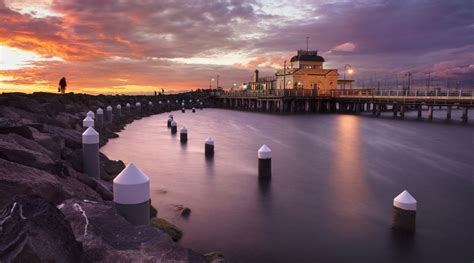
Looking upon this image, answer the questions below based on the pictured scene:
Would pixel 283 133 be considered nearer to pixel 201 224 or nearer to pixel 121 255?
pixel 201 224

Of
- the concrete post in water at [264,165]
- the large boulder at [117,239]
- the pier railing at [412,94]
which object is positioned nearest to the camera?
the large boulder at [117,239]

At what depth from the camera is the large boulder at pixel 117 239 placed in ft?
12.5

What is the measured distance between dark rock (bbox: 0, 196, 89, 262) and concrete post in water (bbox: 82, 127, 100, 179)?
5.48 meters

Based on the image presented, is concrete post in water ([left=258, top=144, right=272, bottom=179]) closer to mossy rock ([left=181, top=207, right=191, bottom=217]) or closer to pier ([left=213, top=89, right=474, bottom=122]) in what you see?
mossy rock ([left=181, top=207, right=191, bottom=217])

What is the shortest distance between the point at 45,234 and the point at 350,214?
291 inches

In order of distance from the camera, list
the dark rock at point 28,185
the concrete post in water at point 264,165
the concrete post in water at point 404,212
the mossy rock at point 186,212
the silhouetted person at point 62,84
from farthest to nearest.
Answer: the silhouetted person at point 62,84
the concrete post in water at point 264,165
the mossy rock at point 186,212
the concrete post in water at point 404,212
the dark rock at point 28,185

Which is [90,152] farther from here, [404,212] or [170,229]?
[404,212]

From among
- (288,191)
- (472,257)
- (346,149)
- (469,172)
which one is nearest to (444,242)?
(472,257)

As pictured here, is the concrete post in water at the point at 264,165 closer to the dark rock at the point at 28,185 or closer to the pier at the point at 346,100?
the dark rock at the point at 28,185

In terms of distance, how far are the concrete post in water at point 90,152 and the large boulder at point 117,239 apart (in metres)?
3.93

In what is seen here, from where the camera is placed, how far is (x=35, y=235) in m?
2.89

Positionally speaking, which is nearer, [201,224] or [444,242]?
[444,242]

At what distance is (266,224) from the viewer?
8.12 metres

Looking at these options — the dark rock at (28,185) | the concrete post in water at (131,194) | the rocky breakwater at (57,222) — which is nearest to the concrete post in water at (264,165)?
the rocky breakwater at (57,222)
